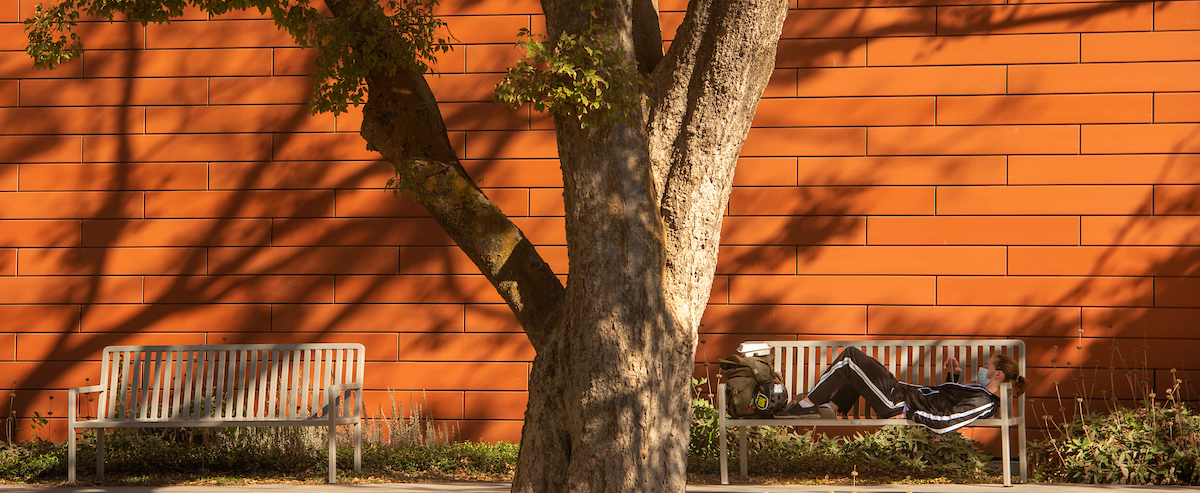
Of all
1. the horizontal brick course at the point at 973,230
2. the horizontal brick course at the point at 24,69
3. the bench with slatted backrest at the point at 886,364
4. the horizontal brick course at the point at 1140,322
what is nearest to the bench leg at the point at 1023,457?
the bench with slatted backrest at the point at 886,364

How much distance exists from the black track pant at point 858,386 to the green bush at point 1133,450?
47.3 inches

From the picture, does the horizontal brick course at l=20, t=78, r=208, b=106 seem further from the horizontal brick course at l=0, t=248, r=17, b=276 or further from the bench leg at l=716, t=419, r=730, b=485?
the bench leg at l=716, t=419, r=730, b=485

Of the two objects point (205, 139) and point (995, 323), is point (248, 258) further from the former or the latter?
point (995, 323)

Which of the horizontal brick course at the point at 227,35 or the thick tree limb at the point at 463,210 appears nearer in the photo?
the thick tree limb at the point at 463,210

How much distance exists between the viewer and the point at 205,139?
666cm

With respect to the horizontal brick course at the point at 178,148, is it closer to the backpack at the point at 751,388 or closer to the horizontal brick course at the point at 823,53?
the backpack at the point at 751,388

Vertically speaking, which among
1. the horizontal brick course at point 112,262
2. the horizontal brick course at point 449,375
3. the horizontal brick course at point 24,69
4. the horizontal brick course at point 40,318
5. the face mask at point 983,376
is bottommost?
the horizontal brick course at point 449,375

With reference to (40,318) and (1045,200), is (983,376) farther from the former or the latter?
(40,318)

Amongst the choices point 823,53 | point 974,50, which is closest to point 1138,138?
point 974,50

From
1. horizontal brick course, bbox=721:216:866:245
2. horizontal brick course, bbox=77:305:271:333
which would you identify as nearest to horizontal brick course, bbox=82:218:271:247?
horizontal brick course, bbox=77:305:271:333

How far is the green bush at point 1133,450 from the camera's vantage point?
5.23 meters

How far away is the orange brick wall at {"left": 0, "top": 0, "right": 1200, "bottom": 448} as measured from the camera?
6152mm

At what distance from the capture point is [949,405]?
5.30m

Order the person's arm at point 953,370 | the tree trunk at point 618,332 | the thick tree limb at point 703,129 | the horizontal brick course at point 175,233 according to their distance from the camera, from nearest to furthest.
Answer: the tree trunk at point 618,332
the thick tree limb at point 703,129
the person's arm at point 953,370
the horizontal brick course at point 175,233
